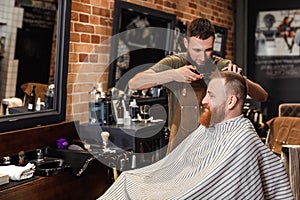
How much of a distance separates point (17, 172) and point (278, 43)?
451 cm

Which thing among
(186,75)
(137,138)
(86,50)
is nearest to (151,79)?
(186,75)

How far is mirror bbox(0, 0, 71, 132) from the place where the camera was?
2410mm

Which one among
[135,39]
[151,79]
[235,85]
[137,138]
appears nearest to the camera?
[235,85]

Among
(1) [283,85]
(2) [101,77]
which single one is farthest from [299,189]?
(1) [283,85]

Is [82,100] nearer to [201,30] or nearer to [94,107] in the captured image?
[94,107]

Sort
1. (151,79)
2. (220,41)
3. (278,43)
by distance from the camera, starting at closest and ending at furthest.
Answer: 1. (151,79)
2. (220,41)
3. (278,43)

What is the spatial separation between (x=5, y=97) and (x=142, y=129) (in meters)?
0.96

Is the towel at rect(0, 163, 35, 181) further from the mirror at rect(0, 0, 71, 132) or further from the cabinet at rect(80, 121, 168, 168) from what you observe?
the cabinet at rect(80, 121, 168, 168)

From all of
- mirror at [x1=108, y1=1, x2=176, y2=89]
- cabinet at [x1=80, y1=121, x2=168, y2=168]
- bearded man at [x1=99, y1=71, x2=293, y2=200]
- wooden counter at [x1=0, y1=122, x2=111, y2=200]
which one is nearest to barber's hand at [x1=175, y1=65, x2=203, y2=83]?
bearded man at [x1=99, y1=71, x2=293, y2=200]

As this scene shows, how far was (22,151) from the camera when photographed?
2.48m

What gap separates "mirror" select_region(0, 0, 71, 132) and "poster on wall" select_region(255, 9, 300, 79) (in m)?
3.72

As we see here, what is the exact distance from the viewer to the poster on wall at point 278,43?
18.9 ft

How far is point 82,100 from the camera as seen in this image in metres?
3.16

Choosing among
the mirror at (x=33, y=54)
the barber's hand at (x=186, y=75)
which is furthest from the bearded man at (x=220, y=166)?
the mirror at (x=33, y=54)
